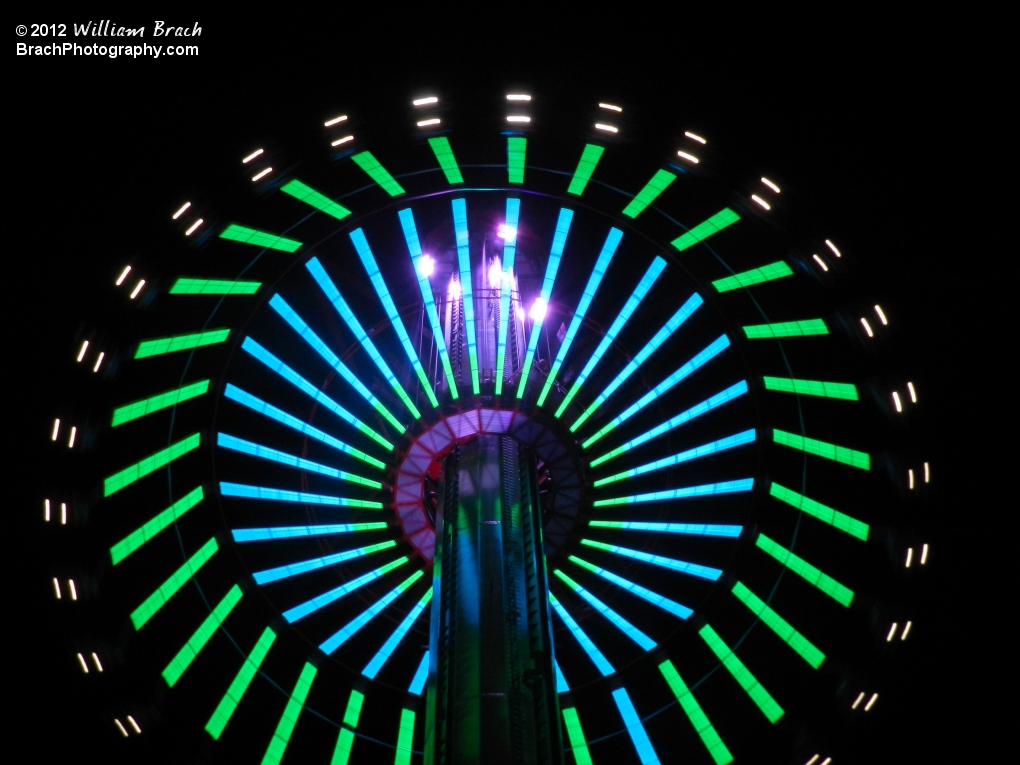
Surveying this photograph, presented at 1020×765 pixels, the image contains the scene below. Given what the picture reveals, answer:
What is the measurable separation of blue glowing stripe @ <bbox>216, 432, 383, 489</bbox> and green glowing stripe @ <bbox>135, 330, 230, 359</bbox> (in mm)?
2229

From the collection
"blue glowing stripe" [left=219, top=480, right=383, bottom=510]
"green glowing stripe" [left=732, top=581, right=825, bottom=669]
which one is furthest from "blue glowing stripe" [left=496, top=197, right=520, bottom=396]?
"green glowing stripe" [left=732, top=581, right=825, bottom=669]

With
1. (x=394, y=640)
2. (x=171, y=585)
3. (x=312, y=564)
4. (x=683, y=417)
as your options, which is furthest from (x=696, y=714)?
(x=171, y=585)

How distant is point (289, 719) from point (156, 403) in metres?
7.43

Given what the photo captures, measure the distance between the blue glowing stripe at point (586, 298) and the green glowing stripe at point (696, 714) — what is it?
6.98m

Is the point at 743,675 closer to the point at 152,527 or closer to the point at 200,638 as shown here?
the point at 200,638

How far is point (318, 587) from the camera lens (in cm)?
1939

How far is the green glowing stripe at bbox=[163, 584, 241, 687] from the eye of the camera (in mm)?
16406

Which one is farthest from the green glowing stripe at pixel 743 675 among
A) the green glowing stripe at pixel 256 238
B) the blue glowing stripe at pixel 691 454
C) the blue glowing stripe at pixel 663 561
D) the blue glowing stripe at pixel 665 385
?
the green glowing stripe at pixel 256 238

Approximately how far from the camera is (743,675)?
18.4 metres

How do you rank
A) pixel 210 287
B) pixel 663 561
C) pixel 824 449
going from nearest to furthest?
pixel 210 287, pixel 824 449, pixel 663 561

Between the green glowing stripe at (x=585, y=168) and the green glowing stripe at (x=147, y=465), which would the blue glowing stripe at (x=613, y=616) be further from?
the green glowing stripe at (x=585, y=168)

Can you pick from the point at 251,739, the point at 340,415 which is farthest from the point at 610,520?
the point at 251,739

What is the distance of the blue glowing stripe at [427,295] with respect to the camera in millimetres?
18203

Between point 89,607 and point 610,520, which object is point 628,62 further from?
point 89,607
